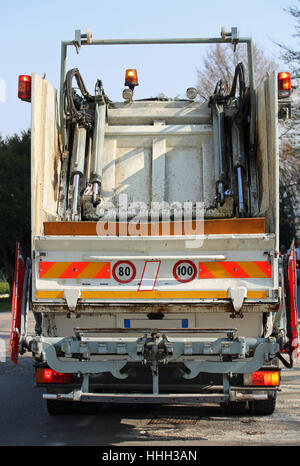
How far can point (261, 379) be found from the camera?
514 centimetres

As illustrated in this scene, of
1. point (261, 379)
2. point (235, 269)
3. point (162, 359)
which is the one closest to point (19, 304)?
point (162, 359)

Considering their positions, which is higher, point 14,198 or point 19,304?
point 14,198

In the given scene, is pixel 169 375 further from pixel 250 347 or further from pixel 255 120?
pixel 255 120

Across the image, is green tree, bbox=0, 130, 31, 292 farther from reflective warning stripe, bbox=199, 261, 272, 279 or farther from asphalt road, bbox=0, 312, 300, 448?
reflective warning stripe, bbox=199, 261, 272, 279

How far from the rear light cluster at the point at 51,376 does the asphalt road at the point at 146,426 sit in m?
0.43

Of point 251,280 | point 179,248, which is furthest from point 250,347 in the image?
point 179,248

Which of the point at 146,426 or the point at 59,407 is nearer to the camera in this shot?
the point at 146,426

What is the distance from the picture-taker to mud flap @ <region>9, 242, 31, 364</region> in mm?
5211

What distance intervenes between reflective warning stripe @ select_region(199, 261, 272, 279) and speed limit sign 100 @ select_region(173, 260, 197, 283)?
6 cm

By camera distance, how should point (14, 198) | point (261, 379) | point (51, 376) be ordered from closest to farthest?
point (261, 379), point (51, 376), point (14, 198)

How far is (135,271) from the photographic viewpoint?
5.05 meters

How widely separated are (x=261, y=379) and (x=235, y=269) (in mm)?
908

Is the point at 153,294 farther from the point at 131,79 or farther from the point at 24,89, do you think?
the point at 131,79

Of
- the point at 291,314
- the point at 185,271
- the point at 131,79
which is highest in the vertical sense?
the point at 131,79
